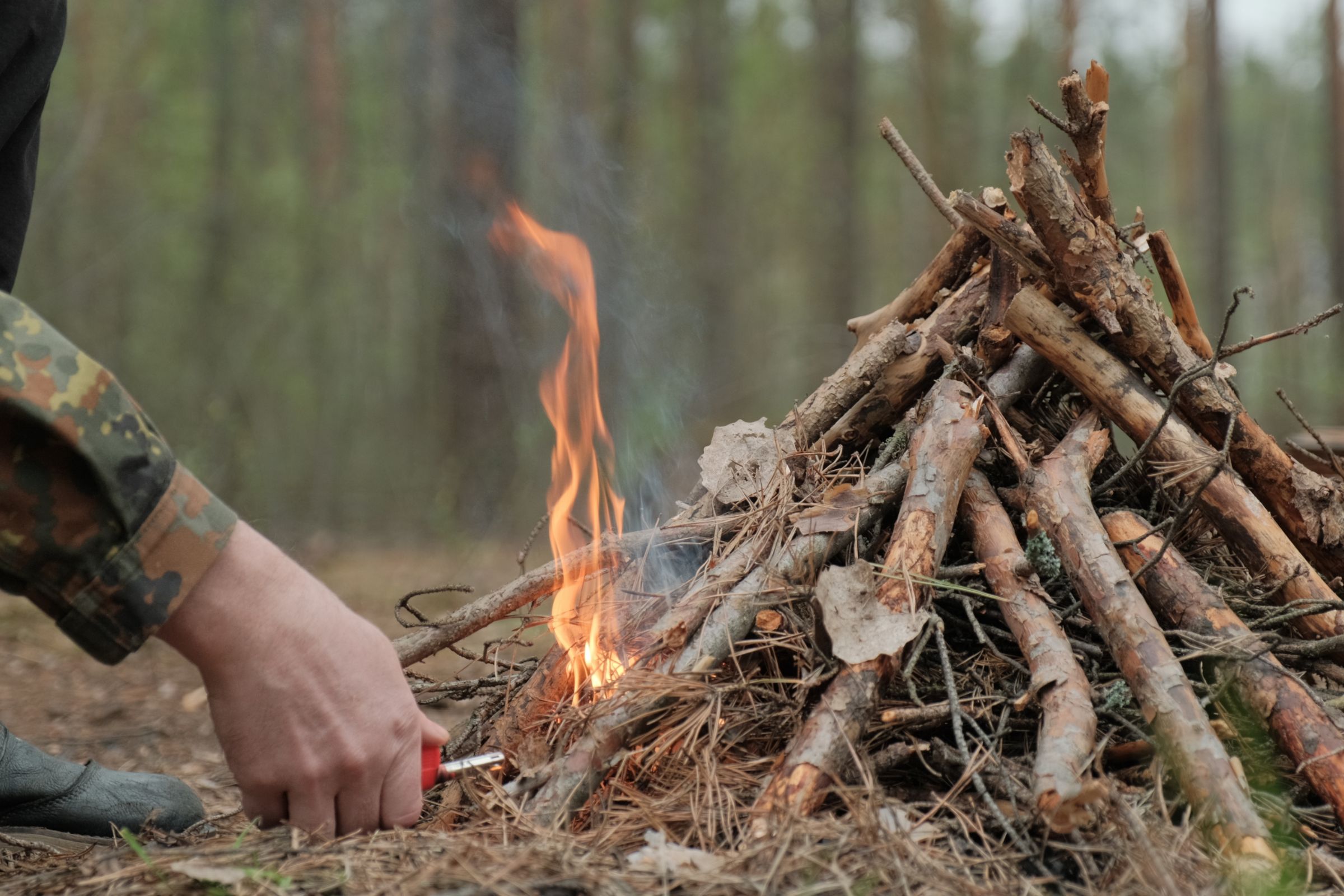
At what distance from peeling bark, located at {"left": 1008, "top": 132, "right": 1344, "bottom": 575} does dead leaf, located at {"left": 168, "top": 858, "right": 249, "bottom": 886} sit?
2206 millimetres

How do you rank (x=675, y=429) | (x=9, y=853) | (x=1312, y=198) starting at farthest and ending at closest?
1. (x=1312, y=198)
2. (x=675, y=429)
3. (x=9, y=853)

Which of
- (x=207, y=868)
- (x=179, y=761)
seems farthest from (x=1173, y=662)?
(x=179, y=761)

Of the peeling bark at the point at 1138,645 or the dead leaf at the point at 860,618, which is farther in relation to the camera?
the dead leaf at the point at 860,618

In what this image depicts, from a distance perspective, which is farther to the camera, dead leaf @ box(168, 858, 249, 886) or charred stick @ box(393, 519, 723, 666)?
charred stick @ box(393, 519, 723, 666)

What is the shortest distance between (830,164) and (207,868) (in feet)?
43.4

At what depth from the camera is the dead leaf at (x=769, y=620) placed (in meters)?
2.08

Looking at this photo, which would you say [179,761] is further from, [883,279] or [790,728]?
[883,279]

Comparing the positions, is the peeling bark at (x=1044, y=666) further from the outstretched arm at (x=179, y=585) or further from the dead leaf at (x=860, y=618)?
the outstretched arm at (x=179, y=585)

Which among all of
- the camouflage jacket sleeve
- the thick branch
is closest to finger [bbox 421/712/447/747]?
the camouflage jacket sleeve

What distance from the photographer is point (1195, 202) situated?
1834 cm

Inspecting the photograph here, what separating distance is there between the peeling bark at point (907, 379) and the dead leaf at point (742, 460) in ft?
0.48

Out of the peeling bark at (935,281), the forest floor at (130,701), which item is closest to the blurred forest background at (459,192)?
the forest floor at (130,701)

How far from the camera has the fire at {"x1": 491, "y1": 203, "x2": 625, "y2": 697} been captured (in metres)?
2.27

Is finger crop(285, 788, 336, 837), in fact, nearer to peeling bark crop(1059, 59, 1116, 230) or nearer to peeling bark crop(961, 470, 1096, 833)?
peeling bark crop(961, 470, 1096, 833)
